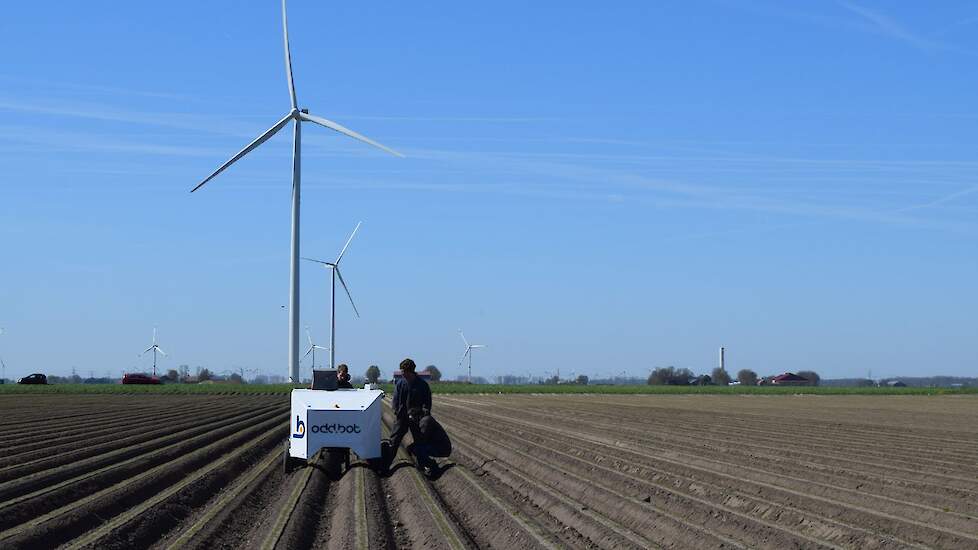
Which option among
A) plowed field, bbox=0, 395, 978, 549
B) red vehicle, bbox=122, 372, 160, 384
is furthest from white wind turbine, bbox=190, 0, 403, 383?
red vehicle, bbox=122, 372, 160, 384

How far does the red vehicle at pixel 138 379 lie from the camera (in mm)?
109088

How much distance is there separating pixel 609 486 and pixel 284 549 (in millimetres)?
6633

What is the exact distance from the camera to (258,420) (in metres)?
38.7

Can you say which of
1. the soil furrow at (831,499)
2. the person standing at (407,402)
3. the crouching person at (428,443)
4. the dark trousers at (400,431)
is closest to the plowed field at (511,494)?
the soil furrow at (831,499)

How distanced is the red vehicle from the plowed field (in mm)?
83102

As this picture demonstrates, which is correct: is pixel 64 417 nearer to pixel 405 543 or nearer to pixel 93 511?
pixel 93 511

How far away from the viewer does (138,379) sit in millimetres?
110938

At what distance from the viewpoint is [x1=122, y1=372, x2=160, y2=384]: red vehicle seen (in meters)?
→ 109

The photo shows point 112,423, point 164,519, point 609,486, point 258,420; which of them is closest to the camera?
point 164,519

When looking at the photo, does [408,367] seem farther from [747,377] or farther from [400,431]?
[747,377]

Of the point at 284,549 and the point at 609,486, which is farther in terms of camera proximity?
the point at 609,486

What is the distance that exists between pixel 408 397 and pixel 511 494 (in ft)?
10.3

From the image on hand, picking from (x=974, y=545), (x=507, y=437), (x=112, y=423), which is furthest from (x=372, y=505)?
(x=112, y=423)

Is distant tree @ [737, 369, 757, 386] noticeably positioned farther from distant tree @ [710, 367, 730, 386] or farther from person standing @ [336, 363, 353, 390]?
person standing @ [336, 363, 353, 390]
